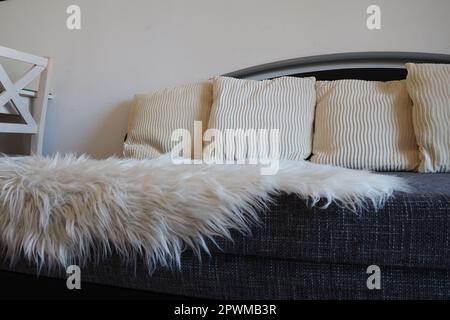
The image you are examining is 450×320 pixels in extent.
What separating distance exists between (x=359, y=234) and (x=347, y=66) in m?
0.89

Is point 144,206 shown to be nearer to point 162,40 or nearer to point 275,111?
point 275,111

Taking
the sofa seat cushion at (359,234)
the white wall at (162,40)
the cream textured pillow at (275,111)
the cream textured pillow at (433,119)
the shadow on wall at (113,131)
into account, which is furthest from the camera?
the shadow on wall at (113,131)

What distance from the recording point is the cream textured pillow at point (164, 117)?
1.14 metres

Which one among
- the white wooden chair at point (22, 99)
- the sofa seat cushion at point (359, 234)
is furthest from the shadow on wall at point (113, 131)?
the sofa seat cushion at point (359, 234)

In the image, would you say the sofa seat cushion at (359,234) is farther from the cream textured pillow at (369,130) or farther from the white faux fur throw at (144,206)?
the cream textured pillow at (369,130)

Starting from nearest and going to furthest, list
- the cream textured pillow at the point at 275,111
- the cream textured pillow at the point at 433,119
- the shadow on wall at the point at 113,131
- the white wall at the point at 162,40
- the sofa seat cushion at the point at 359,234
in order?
1. the sofa seat cushion at the point at 359,234
2. the cream textured pillow at the point at 433,119
3. the cream textured pillow at the point at 275,111
4. the white wall at the point at 162,40
5. the shadow on wall at the point at 113,131

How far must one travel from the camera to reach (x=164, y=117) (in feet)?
3.82

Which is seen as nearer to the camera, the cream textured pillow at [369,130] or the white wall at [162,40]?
the cream textured pillow at [369,130]

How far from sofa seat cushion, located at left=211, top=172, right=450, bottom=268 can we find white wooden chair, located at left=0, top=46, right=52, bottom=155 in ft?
3.93

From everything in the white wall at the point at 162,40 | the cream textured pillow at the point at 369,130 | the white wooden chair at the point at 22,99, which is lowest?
the cream textured pillow at the point at 369,130

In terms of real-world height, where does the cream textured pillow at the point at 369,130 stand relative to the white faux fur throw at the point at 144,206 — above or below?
above

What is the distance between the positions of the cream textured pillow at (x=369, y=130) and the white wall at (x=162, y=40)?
0.31 m

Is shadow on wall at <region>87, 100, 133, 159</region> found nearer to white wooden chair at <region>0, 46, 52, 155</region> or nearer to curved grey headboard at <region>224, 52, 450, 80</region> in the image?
white wooden chair at <region>0, 46, 52, 155</region>

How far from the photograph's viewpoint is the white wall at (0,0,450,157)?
1.19m
